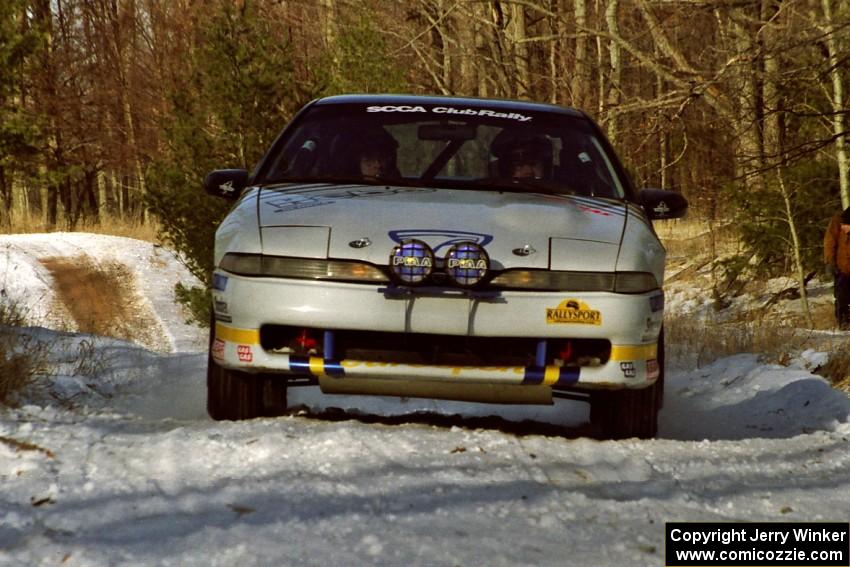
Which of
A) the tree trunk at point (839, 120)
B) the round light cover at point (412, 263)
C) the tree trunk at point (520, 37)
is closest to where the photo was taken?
the round light cover at point (412, 263)

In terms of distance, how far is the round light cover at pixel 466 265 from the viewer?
421cm

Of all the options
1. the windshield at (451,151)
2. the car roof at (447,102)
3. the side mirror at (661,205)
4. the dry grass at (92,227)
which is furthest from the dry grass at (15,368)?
the dry grass at (92,227)

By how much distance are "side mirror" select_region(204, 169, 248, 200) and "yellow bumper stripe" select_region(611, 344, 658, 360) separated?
7.25 ft

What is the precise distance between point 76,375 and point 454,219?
10.5 feet

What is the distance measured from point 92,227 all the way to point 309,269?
90.4 feet

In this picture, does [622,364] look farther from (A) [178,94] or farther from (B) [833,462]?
(A) [178,94]

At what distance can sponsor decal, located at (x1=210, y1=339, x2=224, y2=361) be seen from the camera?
4520mm

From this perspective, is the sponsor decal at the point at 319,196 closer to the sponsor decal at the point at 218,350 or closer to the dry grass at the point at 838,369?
the sponsor decal at the point at 218,350

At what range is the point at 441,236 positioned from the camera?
4.29m

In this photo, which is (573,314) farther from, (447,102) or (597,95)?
(597,95)

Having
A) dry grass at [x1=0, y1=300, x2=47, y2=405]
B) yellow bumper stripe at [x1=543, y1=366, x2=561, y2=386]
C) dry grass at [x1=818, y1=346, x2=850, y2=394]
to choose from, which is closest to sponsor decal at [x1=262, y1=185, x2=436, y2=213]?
yellow bumper stripe at [x1=543, y1=366, x2=561, y2=386]

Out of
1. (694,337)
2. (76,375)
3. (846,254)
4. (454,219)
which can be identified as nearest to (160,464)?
(454,219)

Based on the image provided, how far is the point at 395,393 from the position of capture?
4406mm

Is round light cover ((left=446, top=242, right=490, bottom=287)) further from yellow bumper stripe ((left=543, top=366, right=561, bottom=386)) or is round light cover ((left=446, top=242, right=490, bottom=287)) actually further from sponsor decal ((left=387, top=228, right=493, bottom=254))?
yellow bumper stripe ((left=543, top=366, right=561, bottom=386))
